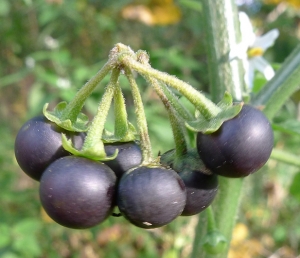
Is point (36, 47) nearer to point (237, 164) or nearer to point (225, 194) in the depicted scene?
point (225, 194)

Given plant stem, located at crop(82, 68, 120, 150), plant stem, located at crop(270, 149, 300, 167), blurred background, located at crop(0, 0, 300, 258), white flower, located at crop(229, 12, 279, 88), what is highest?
plant stem, located at crop(82, 68, 120, 150)

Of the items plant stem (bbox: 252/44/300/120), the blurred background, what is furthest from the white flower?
the blurred background

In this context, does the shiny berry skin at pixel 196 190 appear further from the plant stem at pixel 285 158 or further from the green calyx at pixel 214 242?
the plant stem at pixel 285 158

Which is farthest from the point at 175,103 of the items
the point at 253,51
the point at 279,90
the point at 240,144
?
the point at 253,51

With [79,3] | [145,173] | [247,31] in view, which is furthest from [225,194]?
[79,3]

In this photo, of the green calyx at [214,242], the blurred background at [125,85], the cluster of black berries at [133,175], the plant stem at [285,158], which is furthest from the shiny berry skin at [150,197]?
the blurred background at [125,85]

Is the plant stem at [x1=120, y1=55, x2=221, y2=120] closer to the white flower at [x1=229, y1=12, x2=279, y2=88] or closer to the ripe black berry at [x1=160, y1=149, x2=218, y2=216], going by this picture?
the ripe black berry at [x1=160, y1=149, x2=218, y2=216]
